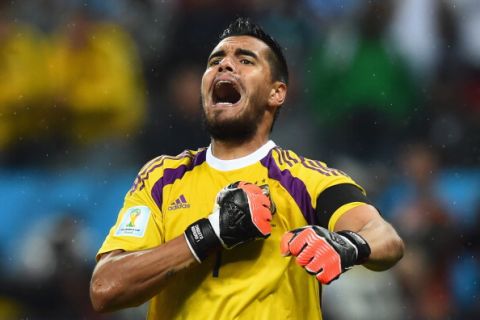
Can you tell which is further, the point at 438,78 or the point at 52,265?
the point at 438,78

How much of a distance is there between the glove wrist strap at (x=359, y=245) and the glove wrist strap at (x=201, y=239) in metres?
0.41

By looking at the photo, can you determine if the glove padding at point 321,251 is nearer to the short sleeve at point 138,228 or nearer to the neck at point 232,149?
the short sleeve at point 138,228

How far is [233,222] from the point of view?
2.73 metres

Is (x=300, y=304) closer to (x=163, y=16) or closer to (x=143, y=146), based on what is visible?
(x=143, y=146)

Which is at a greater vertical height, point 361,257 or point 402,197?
point 361,257

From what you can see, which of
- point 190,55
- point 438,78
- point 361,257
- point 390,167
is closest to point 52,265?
point 190,55

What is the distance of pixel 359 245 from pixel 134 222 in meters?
0.81

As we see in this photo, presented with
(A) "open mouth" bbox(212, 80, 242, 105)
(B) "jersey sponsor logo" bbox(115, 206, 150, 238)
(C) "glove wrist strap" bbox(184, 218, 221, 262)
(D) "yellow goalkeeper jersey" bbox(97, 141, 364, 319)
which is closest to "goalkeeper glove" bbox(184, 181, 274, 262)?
(C) "glove wrist strap" bbox(184, 218, 221, 262)

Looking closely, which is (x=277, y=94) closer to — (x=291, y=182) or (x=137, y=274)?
(x=291, y=182)

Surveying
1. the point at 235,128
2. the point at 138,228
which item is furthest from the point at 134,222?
the point at 235,128

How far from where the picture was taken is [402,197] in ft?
18.2

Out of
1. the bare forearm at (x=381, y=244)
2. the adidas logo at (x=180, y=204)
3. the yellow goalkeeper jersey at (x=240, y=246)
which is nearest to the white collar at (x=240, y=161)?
the yellow goalkeeper jersey at (x=240, y=246)

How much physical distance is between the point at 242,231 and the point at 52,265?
305 centimetres

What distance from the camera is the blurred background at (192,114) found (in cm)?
549
